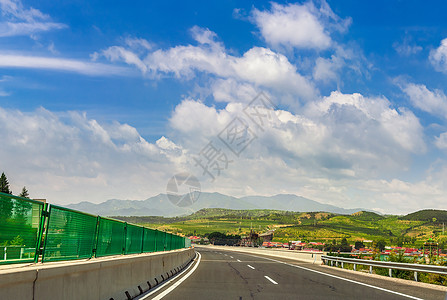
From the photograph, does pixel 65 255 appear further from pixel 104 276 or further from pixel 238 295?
pixel 238 295

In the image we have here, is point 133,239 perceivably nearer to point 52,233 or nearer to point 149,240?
point 149,240

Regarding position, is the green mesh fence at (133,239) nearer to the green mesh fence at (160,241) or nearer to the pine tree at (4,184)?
the green mesh fence at (160,241)

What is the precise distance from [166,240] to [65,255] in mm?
14684

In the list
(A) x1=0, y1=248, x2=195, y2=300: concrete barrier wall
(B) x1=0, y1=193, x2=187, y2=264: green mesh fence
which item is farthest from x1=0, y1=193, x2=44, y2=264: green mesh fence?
(A) x1=0, y1=248, x2=195, y2=300: concrete barrier wall

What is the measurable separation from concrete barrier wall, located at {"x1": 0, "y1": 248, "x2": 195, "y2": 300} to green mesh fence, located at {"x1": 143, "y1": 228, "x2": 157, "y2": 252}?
131 inches

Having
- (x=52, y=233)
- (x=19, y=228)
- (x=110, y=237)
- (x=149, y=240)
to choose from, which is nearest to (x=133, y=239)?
(x=110, y=237)

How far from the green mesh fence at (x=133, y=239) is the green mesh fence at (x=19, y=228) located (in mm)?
6088

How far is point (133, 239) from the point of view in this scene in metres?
13.5

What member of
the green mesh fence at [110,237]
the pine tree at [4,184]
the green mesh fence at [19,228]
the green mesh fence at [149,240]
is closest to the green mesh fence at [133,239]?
the green mesh fence at [110,237]

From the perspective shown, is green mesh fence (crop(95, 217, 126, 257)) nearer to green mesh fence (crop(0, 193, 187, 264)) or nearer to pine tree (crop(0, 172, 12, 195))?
green mesh fence (crop(0, 193, 187, 264))

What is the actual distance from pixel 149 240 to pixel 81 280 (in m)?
10.2

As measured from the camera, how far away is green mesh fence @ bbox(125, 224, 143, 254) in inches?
500

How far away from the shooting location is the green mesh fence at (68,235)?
7086 mm

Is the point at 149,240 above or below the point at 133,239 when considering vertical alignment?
below
